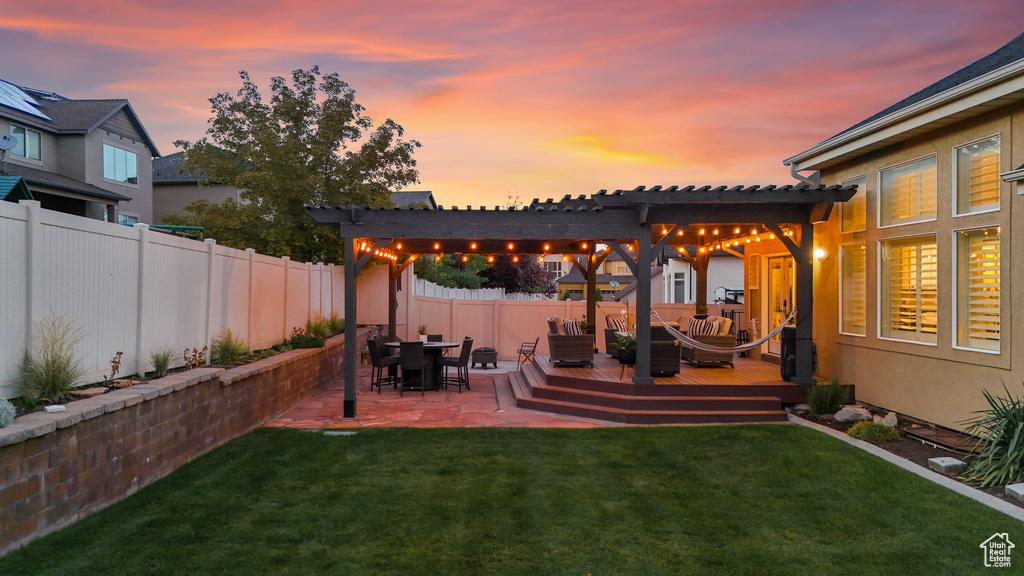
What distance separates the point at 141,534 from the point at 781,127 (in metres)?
15.5

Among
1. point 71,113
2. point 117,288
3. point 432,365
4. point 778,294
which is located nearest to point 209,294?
point 117,288

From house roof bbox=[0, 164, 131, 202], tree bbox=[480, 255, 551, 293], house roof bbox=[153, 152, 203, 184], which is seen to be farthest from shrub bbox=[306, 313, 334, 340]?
tree bbox=[480, 255, 551, 293]

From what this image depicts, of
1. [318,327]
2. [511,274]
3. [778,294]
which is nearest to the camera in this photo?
[318,327]

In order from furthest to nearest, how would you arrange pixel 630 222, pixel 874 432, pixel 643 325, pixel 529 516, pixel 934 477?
pixel 630 222 → pixel 643 325 → pixel 874 432 → pixel 934 477 → pixel 529 516

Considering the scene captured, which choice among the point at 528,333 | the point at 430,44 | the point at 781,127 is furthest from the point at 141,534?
the point at 781,127

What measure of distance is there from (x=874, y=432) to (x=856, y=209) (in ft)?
12.1

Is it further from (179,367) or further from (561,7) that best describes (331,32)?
(179,367)

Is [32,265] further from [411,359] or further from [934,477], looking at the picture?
[934,477]

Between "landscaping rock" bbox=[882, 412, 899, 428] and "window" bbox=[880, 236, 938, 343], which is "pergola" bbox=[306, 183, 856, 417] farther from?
"landscaping rock" bbox=[882, 412, 899, 428]

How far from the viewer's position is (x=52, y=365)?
469 cm

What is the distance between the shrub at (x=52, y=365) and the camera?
454cm

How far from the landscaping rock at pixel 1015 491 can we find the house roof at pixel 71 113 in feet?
77.2

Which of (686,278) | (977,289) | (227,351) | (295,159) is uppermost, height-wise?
(295,159)

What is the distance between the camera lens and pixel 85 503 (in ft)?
14.4
